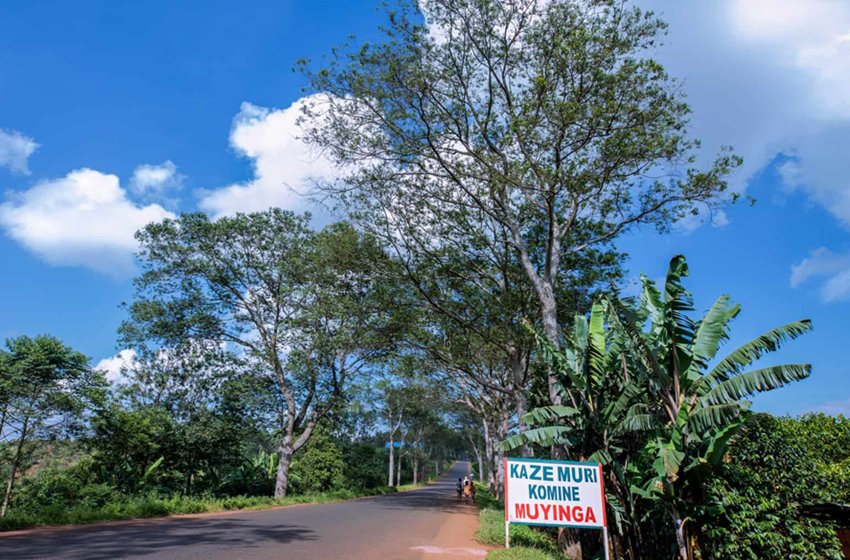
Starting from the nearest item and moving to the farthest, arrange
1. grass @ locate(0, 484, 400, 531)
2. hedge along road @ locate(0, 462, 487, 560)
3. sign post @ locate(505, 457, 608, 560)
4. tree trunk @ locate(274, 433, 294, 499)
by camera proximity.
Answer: sign post @ locate(505, 457, 608, 560), hedge along road @ locate(0, 462, 487, 560), grass @ locate(0, 484, 400, 531), tree trunk @ locate(274, 433, 294, 499)

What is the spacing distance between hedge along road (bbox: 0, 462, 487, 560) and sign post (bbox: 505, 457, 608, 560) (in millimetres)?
2262

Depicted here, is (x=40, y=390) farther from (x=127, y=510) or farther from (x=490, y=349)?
(x=490, y=349)

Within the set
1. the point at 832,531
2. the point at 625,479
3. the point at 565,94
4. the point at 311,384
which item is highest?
the point at 565,94

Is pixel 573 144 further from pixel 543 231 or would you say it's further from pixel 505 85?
pixel 543 231

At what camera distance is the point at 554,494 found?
7.03 m

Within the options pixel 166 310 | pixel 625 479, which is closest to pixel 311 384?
pixel 166 310

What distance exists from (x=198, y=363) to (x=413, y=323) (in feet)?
37.6

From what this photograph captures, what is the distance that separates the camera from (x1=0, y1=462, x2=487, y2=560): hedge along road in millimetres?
7317

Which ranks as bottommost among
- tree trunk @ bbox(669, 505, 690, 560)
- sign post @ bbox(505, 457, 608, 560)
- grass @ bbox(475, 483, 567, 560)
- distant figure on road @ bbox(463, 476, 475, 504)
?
distant figure on road @ bbox(463, 476, 475, 504)

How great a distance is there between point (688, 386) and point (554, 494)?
3.07 meters

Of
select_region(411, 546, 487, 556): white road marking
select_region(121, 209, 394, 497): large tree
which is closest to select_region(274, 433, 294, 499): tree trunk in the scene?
select_region(121, 209, 394, 497): large tree

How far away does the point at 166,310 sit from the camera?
20.7 metres

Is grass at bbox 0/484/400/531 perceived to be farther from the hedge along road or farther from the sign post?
the sign post

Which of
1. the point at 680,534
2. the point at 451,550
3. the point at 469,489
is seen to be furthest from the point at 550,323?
the point at 469,489
